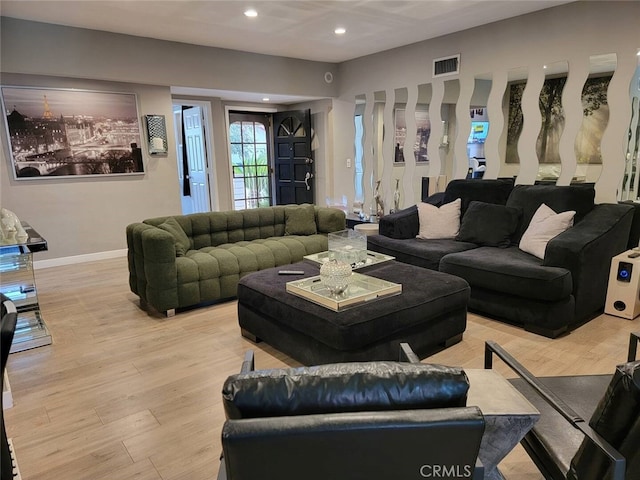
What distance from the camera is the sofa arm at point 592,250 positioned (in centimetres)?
303

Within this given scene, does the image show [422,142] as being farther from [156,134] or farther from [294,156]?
[156,134]

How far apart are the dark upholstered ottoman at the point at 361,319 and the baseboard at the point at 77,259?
130 inches

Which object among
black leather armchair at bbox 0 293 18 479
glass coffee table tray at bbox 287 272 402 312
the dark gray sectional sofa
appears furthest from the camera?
the dark gray sectional sofa

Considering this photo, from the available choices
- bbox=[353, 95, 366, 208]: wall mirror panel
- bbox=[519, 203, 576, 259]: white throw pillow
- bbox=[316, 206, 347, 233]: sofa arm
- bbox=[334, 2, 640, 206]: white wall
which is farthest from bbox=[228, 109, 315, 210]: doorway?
bbox=[519, 203, 576, 259]: white throw pillow

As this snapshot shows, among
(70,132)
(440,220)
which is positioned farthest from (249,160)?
(440,220)

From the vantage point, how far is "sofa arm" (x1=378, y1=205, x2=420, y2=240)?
14.3 ft

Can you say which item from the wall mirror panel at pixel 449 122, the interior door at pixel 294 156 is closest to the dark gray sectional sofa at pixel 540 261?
the wall mirror panel at pixel 449 122

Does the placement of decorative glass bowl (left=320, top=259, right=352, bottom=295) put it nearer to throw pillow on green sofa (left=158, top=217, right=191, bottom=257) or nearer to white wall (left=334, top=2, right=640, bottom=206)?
throw pillow on green sofa (left=158, top=217, right=191, bottom=257)

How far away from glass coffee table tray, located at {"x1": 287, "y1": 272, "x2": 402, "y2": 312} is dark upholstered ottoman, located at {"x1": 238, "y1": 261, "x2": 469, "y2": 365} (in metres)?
0.04

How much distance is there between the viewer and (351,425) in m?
0.90

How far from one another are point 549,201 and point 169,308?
3.56 meters

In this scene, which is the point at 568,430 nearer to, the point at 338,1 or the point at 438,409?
the point at 438,409

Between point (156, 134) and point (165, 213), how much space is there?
1.10 m

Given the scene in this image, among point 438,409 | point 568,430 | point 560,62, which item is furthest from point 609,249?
point 438,409
